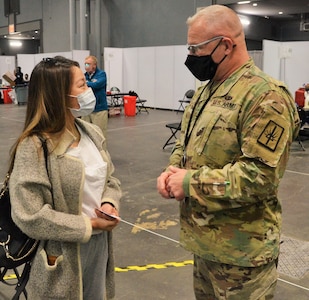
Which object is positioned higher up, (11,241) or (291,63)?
(291,63)

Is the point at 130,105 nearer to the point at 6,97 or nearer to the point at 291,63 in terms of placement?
the point at 291,63

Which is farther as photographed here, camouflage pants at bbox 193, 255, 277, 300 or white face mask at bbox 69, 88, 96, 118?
white face mask at bbox 69, 88, 96, 118

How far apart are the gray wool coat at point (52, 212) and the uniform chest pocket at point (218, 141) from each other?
A: 49 cm

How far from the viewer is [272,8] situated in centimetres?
1424

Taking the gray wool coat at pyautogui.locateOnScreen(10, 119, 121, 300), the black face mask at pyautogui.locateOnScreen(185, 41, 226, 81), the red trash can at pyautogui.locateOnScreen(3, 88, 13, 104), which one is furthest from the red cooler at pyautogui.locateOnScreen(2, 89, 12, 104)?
the black face mask at pyautogui.locateOnScreen(185, 41, 226, 81)

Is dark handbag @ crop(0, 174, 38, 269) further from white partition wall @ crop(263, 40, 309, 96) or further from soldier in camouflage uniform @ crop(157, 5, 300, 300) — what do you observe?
white partition wall @ crop(263, 40, 309, 96)

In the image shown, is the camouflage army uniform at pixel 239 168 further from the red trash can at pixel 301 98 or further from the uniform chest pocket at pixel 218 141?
the red trash can at pixel 301 98

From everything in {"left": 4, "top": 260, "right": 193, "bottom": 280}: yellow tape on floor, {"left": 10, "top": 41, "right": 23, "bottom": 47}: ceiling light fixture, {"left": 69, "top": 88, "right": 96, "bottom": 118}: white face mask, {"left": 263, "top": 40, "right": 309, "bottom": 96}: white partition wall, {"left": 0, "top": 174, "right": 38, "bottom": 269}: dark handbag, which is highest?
{"left": 10, "top": 41, "right": 23, "bottom": 47}: ceiling light fixture

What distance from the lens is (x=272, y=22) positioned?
1731 centimetres

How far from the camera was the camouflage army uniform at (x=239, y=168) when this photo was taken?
53.3 inches

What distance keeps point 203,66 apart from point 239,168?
47 centimetres

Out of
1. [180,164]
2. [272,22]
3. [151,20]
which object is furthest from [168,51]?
[180,164]

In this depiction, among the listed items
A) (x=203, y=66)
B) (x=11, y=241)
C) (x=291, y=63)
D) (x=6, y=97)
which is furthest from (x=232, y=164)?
(x=6, y=97)

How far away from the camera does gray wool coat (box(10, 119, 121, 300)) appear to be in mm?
1480
